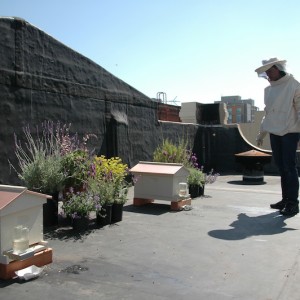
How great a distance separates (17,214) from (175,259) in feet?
5.16

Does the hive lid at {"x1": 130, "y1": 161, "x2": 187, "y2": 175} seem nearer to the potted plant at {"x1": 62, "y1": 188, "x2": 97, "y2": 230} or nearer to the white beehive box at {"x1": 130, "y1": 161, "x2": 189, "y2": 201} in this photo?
the white beehive box at {"x1": 130, "y1": 161, "x2": 189, "y2": 201}

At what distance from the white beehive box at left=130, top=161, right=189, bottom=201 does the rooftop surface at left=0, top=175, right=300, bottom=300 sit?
375 millimetres

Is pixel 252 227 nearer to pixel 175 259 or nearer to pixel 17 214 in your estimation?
pixel 175 259

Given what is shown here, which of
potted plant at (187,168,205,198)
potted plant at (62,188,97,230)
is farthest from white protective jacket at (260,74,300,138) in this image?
potted plant at (62,188,97,230)

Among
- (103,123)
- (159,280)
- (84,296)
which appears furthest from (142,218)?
(103,123)

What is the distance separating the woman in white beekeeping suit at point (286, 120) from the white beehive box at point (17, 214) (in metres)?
3.90

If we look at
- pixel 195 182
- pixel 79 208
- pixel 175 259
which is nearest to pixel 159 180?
pixel 195 182

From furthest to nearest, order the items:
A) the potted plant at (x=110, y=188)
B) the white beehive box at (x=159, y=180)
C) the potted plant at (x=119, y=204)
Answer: the white beehive box at (x=159, y=180), the potted plant at (x=119, y=204), the potted plant at (x=110, y=188)

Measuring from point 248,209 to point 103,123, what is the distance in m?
3.89

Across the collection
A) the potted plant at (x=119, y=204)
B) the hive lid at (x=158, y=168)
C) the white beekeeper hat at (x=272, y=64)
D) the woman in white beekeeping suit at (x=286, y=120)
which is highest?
the white beekeeper hat at (x=272, y=64)

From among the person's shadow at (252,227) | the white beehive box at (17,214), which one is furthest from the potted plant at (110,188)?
the white beehive box at (17,214)

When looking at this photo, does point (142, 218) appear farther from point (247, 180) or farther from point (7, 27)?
point (247, 180)

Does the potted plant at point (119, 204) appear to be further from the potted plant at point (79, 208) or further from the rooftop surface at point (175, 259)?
the potted plant at point (79, 208)

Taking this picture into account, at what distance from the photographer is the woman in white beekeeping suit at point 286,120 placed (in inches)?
247
